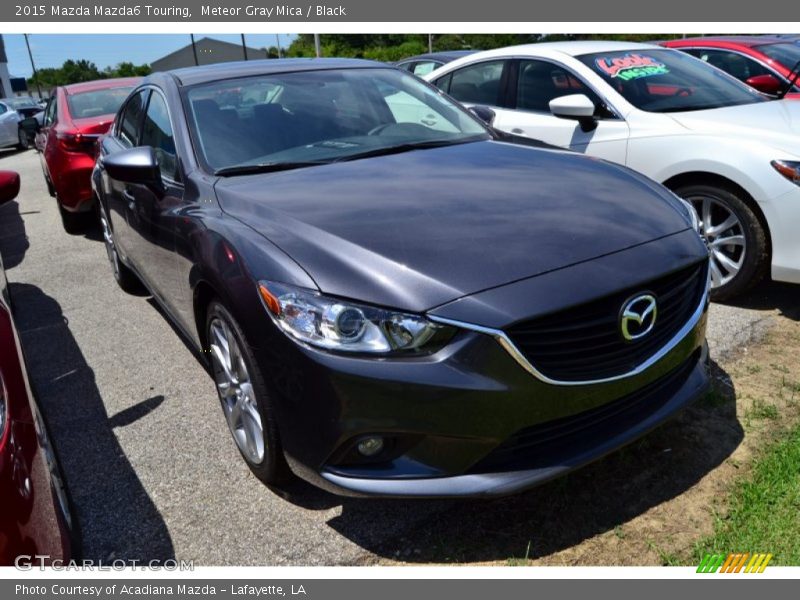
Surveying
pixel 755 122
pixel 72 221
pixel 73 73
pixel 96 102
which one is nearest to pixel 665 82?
pixel 755 122

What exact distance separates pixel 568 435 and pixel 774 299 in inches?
111

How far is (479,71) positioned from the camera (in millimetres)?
5918

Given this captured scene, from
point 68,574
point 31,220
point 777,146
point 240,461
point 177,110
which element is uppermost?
point 177,110

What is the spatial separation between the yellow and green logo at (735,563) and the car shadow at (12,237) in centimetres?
609

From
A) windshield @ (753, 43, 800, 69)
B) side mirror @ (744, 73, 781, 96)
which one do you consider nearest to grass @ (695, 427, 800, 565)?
side mirror @ (744, 73, 781, 96)

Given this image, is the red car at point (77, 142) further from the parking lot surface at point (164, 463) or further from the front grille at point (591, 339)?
the front grille at point (591, 339)

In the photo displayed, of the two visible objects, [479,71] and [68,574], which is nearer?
[68,574]

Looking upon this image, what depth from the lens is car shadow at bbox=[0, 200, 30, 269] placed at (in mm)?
6738

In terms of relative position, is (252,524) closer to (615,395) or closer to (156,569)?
(156,569)

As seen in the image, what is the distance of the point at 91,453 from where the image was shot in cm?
315

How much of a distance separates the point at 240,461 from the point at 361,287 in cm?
126

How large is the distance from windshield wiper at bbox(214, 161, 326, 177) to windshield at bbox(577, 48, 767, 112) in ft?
9.06

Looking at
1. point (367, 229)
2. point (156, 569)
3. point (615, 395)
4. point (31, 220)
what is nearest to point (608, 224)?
point (615, 395)

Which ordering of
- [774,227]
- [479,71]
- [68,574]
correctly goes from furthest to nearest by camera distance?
[479,71] → [774,227] → [68,574]
